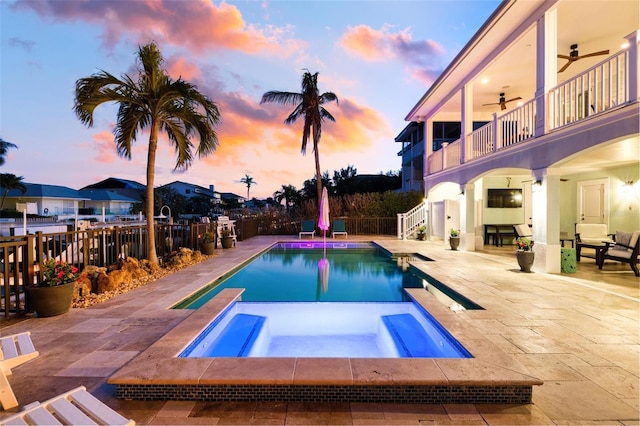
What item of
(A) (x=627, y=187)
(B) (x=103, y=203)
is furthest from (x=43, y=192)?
(A) (x=627, y=187)

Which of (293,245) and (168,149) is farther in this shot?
(293,245)

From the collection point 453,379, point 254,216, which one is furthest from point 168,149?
point 254,216

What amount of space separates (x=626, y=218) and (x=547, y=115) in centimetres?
505

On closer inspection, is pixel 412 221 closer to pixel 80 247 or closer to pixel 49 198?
pixel 80 247

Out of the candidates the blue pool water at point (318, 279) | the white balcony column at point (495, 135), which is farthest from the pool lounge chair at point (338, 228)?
the white balcony column at point (495, 135)

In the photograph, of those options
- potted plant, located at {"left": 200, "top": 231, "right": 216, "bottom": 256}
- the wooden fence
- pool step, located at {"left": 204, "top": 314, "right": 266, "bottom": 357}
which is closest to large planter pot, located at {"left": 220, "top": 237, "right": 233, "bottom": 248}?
the wooden fence

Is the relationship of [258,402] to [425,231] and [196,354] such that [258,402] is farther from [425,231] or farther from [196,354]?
[425,231]

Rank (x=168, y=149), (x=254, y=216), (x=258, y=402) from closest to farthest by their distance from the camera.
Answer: (x=258, y=402) < (x=168, y=149) < (x=254, y=216)

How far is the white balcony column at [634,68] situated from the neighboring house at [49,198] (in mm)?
34633

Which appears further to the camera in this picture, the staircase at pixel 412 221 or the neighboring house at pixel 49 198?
the neighboring house at pixel 49 198

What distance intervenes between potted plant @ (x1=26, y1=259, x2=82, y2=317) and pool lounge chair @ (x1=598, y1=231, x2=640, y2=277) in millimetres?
10552

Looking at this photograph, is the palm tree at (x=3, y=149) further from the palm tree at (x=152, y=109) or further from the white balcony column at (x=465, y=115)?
the white balcony column at (x=465, y=115)

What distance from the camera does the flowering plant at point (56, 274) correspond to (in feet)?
14.3

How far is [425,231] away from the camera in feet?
47.2
